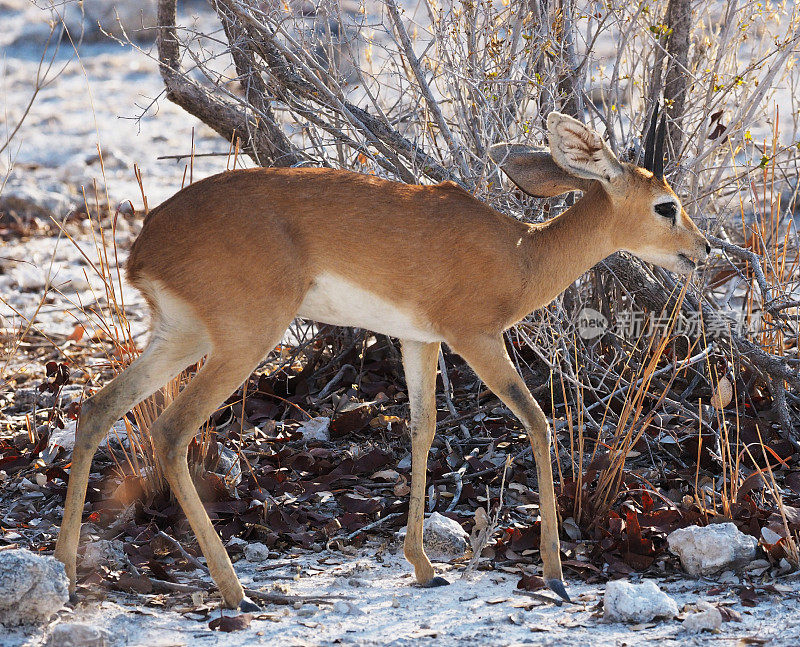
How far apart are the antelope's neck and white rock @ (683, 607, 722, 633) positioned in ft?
5.11

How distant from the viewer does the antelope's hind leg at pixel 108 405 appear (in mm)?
4191

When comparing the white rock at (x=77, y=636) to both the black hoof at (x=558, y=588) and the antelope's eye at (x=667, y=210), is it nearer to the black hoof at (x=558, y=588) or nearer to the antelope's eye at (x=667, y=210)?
the black hoof at (x=558, y=588)

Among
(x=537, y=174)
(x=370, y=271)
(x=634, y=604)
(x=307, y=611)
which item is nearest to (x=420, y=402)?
(x=370, y=271)

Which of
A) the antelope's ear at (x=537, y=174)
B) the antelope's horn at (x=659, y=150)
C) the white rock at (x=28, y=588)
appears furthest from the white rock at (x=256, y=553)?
the antelope's horn at (x=659, y=150)

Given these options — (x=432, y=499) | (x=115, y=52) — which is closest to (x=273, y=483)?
(x=432, y=499)

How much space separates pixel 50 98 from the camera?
1838cm

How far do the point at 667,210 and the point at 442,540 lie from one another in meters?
1.98

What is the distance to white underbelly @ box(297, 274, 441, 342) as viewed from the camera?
4344 mm

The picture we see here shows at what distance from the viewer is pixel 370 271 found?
433 cm

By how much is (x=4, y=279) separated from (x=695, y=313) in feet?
22.5

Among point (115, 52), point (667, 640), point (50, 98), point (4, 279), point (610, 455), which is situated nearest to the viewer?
point (667, 640)

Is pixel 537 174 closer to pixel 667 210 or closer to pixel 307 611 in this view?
pixel 667 210

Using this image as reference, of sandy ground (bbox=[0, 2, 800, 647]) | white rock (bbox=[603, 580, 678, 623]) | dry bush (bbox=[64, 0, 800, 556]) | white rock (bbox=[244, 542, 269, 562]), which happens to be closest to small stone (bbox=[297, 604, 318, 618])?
sandy ground (bbox=[0, 2, 800, 647])

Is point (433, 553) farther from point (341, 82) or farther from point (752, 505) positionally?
point (341, 82)
